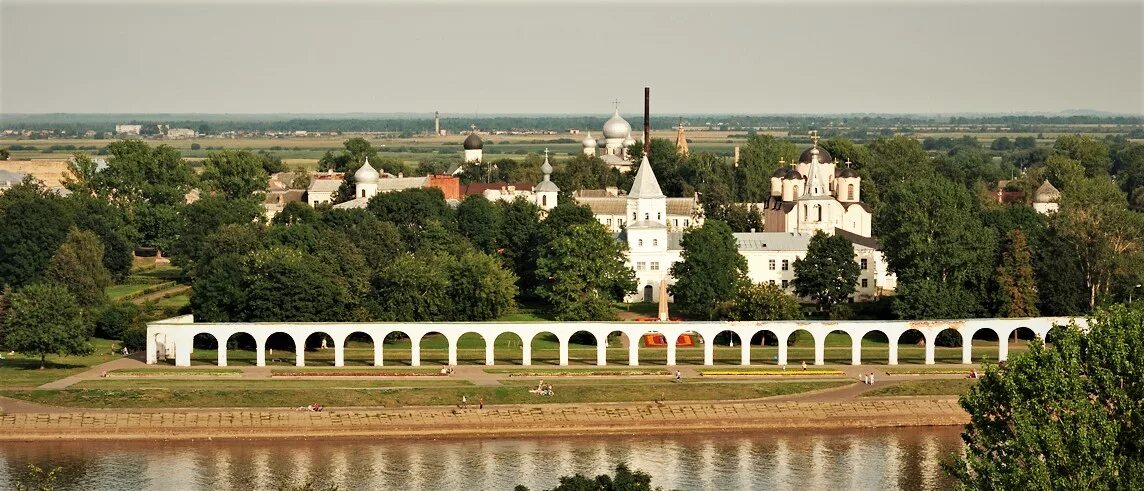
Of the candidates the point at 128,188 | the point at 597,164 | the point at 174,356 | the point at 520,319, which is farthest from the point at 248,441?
the point at 597,164

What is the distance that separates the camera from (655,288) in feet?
314

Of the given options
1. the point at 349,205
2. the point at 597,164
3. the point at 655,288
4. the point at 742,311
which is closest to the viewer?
the point at 742,311

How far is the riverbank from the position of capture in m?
64.6

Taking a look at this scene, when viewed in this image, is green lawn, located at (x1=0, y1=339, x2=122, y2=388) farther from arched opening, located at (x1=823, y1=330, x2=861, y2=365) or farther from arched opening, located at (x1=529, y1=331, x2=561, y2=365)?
arched opening, located at (x1=823, y1=330, x2=861, y2=365)

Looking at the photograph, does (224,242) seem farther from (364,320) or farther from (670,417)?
(670,417)

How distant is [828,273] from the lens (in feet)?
297

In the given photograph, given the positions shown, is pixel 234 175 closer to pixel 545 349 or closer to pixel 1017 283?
pixel 545 349

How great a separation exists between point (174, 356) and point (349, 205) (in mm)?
42698

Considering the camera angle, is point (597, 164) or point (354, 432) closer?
point (354, 432)

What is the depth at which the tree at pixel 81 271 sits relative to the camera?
8512cm

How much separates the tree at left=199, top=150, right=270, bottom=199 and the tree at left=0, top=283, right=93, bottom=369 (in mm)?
57981

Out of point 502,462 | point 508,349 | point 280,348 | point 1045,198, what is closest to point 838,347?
point 508,349

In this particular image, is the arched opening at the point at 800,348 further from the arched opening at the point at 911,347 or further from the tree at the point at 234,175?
the tree at the point at 234,175

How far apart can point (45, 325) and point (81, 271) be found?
47.4 ft
